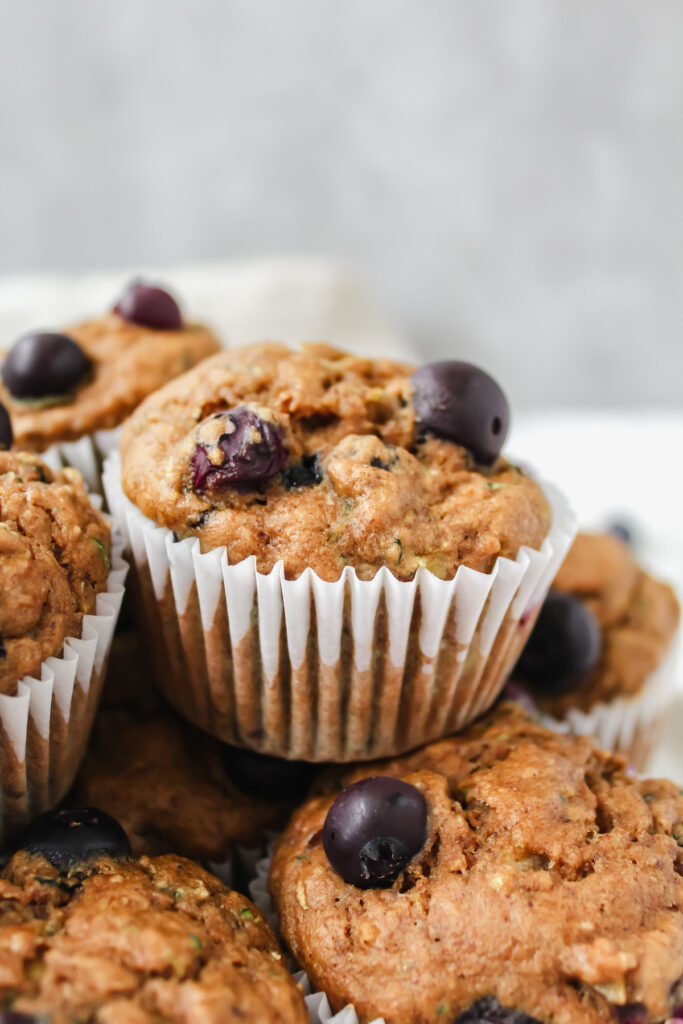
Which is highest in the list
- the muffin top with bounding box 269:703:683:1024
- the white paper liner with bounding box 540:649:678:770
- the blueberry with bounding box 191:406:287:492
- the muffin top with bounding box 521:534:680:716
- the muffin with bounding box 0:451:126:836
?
the blueberry with bounding box 191:406:287:492

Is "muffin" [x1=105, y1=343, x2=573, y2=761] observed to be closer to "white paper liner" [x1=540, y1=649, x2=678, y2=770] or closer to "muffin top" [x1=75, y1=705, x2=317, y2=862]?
"muffin top" [x1=75, y1=705, x2=317, y2=862]

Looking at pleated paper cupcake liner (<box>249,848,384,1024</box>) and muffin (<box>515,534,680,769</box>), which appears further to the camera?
muffin (<box>515,534,680,769</box>)

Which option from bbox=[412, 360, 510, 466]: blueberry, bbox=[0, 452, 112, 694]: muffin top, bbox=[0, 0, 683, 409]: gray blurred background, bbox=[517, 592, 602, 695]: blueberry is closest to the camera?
bbox=[0, 452, 112, 694]: muffin top

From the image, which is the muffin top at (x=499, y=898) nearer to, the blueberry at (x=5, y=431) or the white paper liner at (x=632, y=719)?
the white paper liner at (x=632, y=719)

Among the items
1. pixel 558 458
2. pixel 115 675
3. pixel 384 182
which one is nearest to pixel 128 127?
pixel 384 182

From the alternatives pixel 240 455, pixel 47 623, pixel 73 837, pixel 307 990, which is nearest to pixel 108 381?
pixel 240 455

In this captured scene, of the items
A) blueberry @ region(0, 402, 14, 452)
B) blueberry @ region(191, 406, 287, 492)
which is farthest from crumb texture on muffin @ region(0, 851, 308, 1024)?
blueberry @ region(0, 402, 14, 452)

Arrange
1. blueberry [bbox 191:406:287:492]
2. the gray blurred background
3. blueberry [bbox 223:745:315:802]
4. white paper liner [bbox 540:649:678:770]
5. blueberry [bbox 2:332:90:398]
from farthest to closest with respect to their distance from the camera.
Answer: the gray blurred background < white paper liner [bbox 540:649:678:770] < blueberry [bbox 2:332:90:398] < blueberry [bbox 223:745:315:802] < blueberry [bbox 191:406:287:492]

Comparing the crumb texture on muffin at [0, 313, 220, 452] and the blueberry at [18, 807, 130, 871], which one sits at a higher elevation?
the crumb texture on muffin at [0, 313, 220, 452]
